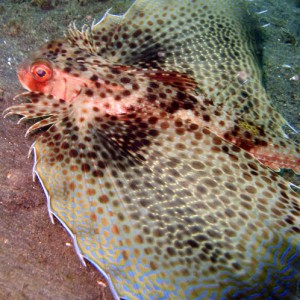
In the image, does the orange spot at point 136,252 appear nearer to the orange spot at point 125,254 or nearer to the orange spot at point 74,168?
the orange spot at point 125,254

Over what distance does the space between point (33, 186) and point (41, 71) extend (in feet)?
4.48

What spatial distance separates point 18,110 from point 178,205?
2121 mm

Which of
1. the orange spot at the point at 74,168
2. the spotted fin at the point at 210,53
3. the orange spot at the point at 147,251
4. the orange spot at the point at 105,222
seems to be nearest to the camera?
the orange spot at the point at 147,251

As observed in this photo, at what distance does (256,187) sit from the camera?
3238mm

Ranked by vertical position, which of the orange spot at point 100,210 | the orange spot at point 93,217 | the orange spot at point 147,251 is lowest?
the orange spot at point 147,251

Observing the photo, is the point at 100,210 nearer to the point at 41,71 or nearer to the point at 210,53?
the point at 41,71

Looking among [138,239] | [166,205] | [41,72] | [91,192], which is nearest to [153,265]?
[138,239]

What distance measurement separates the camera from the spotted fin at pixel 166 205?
2.67 meters

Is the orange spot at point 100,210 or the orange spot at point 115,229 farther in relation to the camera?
the orange spot at point 100,210

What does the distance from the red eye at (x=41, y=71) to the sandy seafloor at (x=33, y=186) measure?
58 centimetres

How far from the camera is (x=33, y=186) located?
11.2 ft

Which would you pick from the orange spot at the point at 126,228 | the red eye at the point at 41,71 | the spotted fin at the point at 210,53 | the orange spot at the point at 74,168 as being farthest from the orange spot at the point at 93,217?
the red eye at the point at 41,71

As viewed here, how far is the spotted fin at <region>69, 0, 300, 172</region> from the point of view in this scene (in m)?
3.77

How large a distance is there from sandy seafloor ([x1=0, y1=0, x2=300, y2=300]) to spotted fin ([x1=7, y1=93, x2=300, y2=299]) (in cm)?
29
